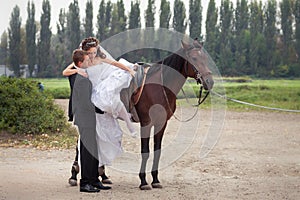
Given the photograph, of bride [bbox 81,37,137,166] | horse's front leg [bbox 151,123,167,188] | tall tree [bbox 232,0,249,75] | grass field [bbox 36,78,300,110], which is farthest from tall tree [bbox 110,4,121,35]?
horse's front leg [bbox 151,123,167,188]

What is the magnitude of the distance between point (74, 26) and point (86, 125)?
27590mm

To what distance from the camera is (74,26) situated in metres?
33.3

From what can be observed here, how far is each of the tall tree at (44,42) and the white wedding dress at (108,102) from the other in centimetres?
2699

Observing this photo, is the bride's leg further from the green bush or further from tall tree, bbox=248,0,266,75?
tall tree, bbox=248,0,266,75

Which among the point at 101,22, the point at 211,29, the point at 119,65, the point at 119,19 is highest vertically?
the point at 119,19

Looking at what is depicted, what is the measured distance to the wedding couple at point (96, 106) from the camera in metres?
6.45

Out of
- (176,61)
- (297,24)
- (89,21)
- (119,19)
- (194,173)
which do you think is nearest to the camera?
(176,61)

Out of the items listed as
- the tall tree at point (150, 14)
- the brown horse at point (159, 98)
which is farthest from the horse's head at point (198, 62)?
the tall tree at point (150, 14)

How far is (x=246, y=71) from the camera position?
34.1m

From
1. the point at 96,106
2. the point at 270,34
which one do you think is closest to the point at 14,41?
the point at 270,34

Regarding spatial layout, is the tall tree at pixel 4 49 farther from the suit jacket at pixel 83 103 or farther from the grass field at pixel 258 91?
the suit jacket at pixel 83 103

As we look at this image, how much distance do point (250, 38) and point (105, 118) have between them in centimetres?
2858

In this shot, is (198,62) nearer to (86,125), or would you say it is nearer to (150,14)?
(86,125)

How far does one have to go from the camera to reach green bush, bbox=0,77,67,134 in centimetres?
1206
